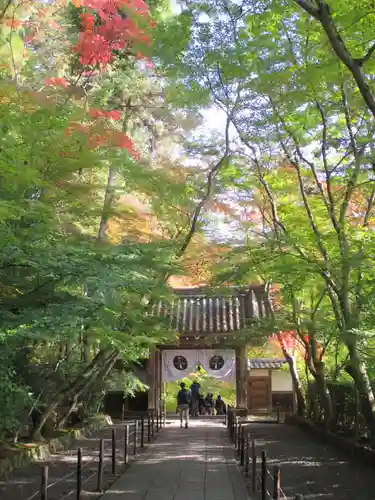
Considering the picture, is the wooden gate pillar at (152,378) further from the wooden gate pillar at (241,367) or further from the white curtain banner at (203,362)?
the wooden gate pillar at (241,367)

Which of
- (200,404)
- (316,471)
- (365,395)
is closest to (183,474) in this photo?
(316,471)

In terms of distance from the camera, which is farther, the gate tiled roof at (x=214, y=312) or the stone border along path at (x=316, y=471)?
the gate tiled roof at (x=214, y=312)

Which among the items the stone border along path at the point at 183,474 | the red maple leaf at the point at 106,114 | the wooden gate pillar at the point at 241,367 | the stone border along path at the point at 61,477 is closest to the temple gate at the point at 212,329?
the wooden gate pillar at the point at 241,367

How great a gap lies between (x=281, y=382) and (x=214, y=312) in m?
6.33

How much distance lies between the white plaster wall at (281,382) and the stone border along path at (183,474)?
1030 centimetres

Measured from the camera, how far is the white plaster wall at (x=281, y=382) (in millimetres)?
25250

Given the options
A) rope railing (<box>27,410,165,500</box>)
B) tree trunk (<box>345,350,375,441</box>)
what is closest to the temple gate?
rope railing (<box>27,410,165,500</box>)

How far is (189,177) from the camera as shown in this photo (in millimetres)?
13508

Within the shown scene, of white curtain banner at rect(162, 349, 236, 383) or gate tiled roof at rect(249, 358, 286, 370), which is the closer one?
white curtain banner at rect(162, 349, 236, 383)

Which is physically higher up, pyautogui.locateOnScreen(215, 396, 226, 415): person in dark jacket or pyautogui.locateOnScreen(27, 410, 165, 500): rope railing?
pyautogui.locateOnScreen(27, 410, 165, 500): rope railing

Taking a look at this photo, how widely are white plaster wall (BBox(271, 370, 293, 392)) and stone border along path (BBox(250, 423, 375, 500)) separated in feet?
32.3

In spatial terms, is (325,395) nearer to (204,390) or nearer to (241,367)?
(241,367)

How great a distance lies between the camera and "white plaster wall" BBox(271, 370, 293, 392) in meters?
25.2

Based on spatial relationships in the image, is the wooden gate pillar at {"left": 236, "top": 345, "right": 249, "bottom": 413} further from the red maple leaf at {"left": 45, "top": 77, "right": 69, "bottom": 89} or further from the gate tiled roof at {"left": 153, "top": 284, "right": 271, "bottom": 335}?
the red maple leaf at {"left": 45, "top": 77, "right": 69, "bottom": 89}
